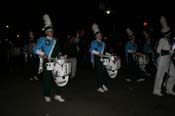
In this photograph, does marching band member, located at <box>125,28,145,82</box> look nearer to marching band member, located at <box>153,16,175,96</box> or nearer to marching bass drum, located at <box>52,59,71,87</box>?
marching band member, located at <box>153,16,175,96</box>

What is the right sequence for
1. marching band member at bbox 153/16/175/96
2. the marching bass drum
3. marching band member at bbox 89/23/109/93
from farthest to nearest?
1. marching band member at bbox 89/23/109/93
2. marching band member at bbox 153/16/175/96
3. the marching bass drum

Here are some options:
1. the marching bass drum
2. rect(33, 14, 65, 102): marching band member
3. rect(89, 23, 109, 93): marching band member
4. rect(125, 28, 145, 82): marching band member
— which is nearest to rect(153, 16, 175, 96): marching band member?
rect(89, 23, 109, 93): marching band member

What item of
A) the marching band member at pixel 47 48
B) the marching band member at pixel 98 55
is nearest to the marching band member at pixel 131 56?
the marching band member at pixel 98 55

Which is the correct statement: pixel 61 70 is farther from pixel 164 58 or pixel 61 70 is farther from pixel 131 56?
pixel 131 56

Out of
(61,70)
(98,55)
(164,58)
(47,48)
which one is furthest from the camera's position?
(98,55)

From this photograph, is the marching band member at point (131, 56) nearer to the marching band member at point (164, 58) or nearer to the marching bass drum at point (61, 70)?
the marching band member at point (164, 58)

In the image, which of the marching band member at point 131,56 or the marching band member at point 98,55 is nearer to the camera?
the marching band member at point 98,55

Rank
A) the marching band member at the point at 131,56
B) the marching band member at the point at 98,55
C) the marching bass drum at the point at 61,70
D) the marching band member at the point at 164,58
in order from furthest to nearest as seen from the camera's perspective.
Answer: the marching band member at the point at 131,56 < the marching band member at the point at 98,55 < the marching band member at the point at 164,58 < the marching bass drum at the point at 61,70

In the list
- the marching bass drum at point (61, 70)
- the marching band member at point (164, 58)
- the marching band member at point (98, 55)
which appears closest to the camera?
the marching bass drum at point (61, 70)

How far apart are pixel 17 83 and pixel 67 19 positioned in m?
18.8

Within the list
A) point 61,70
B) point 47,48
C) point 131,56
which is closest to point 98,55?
point 61,70

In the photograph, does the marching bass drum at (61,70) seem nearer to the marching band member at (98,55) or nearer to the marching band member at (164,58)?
the marching band member at (98,55)

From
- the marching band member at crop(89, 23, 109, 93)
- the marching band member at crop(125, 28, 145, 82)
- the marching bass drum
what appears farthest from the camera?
the marching band member at crop(125, 28, 145, 82)

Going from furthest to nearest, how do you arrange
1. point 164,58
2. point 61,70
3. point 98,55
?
point 98,55 → point 164,58 → point 61,70
